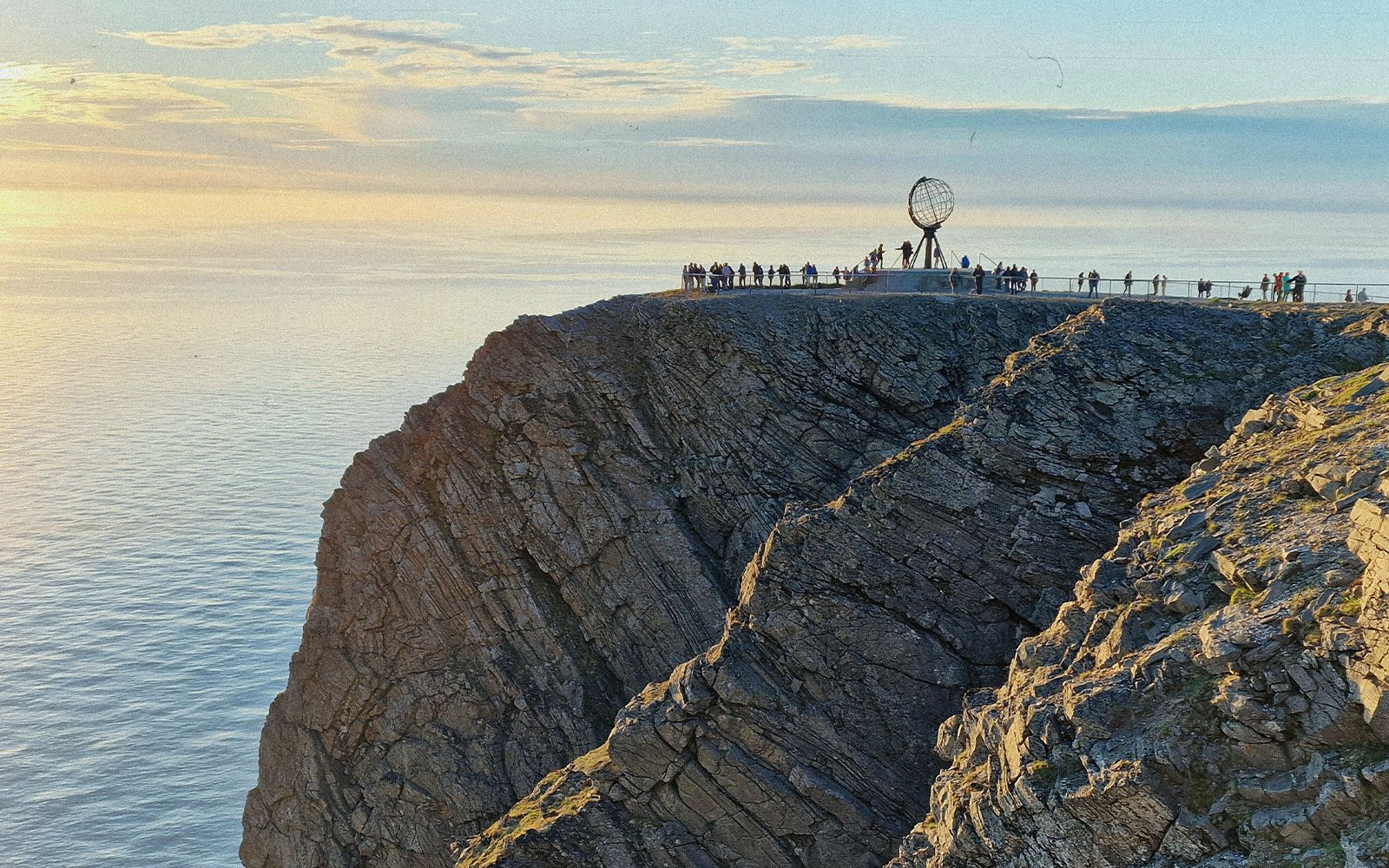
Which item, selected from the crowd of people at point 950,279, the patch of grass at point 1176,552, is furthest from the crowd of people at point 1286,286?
the patch of grass at point 1176,552

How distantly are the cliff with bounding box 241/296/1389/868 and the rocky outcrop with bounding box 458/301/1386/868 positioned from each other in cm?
8

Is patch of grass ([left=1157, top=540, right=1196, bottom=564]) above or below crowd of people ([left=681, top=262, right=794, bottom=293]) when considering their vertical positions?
below

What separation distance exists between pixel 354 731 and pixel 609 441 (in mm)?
13907

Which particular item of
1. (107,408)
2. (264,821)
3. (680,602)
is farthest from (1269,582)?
(107,408)

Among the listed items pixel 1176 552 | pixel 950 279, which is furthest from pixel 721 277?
pixel 1176 552

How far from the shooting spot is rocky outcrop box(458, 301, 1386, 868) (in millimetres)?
32312

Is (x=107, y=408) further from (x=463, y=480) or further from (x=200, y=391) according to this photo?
(x=463, y=480)

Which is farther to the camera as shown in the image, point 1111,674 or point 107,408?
point 107,408

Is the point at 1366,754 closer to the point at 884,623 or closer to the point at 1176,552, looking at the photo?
the point at 1176,552

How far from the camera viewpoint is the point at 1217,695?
20.7m

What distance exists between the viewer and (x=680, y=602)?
45094 millimetres

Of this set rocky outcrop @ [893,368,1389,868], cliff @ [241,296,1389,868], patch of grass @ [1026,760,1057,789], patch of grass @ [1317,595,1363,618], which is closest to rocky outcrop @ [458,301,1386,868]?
cliff @ [241,296,1389,868]

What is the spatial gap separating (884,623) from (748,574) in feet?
14.0

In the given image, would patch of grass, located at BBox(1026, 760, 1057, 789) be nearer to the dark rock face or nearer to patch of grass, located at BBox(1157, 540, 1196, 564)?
patch of grass, located at BBox(1157, 540, 1196, 564)
